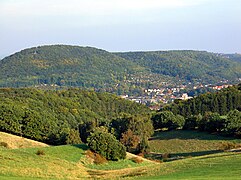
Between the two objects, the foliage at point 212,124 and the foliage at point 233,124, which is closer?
the foliage at point 233,124

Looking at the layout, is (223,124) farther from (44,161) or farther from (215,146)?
(44,161)

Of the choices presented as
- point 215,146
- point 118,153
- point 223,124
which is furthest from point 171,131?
point 118,153

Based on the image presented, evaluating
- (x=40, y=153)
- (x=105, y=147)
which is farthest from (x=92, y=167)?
(x=40, y=153)

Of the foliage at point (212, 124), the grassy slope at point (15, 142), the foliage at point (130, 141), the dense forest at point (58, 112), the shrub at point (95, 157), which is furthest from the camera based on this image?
the foliage at point (212, 124)

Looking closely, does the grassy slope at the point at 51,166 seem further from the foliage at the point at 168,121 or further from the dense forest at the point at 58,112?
the foliage at the point at 168,121

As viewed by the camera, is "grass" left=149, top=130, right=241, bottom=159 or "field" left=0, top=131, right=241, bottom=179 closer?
"field" left=0, top=131, right=241, bottom=179

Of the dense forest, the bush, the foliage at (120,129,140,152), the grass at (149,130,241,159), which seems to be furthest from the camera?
the dense forest

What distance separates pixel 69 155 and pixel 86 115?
279 feet

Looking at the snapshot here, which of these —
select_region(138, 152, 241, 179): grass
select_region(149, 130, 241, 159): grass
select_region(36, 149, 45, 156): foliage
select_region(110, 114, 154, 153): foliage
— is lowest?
select_region(149, 130, 241, 159): grass

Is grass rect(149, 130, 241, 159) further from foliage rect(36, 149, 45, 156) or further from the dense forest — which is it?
foliage rect(36, 149, 45, 156)

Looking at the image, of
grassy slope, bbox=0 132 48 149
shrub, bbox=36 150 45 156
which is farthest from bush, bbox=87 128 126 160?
grassy slope, bbox=0 132 48 149

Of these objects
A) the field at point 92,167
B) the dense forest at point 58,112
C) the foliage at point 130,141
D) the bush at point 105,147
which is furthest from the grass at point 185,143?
the field at point 92,167

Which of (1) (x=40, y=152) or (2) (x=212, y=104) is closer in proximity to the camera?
(1) (x=40, y=152)

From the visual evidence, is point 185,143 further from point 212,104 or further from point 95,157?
point 212,104
